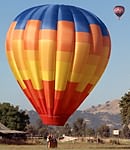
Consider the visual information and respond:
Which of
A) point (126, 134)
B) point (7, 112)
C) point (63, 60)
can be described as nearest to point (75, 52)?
point (63, 60)

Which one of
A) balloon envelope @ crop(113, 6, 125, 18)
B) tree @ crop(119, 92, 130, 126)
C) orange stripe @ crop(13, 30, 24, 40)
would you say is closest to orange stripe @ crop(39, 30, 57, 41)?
orange stripe @ crop(13, 30, 24, 40)

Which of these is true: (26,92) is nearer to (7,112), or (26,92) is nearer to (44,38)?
(44,38)

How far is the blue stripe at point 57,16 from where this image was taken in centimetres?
3275

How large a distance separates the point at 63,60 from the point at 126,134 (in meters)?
111

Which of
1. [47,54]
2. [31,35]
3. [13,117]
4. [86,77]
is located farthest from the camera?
[13,117]

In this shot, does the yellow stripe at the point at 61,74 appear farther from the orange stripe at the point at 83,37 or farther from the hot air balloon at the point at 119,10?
the hot air balloon at the point at 119,10

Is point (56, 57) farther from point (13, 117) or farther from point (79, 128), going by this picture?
point (79, 128)

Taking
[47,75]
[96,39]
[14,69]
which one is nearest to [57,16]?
[96,39]

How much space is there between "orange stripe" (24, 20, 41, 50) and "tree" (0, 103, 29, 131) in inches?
2679

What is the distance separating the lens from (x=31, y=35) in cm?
3266

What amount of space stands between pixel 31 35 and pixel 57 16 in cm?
203

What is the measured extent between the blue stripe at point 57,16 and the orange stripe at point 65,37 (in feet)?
1.08

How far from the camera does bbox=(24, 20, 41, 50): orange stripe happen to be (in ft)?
107

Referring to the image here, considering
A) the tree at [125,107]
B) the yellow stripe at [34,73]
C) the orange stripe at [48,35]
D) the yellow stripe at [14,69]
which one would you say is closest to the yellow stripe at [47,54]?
the orange stripe at [48,35]
